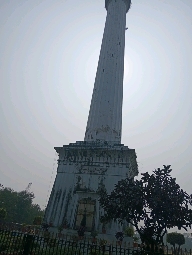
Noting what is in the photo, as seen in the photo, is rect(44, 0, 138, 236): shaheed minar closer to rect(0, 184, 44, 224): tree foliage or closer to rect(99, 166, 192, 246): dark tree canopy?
rect(99, 166, 192, 246): dark tree canopy

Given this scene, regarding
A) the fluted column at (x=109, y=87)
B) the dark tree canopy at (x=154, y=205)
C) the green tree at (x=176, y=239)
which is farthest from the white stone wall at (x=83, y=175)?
the green tree at (x=176, y=239)

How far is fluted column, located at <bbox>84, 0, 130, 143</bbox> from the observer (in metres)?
22.9

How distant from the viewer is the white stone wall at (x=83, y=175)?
60.6ft

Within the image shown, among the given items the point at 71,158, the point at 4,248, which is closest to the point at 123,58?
the point at 71,158

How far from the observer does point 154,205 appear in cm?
1062

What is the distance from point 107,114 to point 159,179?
12.7 meters

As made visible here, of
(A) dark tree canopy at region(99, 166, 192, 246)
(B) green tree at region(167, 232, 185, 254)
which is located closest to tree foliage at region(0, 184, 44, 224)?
(B) green tree at region(167, 232, 185, 254)

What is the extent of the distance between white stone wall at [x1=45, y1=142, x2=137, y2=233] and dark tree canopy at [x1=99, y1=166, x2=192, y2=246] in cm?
676

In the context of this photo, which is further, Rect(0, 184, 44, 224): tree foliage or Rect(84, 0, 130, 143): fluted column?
Rect(0, 184, 44, 224): tree foliage

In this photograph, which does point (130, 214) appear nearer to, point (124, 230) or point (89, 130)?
point (124, 230)

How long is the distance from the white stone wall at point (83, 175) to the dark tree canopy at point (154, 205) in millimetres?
6764

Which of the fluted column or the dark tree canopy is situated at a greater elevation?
the fluted column

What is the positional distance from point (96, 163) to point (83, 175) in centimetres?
167

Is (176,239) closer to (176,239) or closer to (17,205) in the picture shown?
(176,239)
